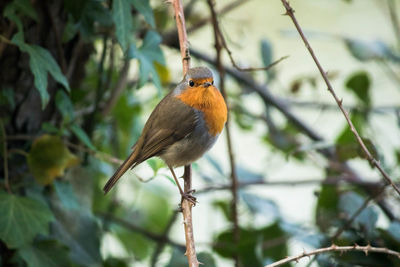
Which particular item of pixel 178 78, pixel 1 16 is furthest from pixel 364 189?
pixel 1 16

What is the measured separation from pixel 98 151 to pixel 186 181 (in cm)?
62

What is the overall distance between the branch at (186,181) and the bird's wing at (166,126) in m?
0.20

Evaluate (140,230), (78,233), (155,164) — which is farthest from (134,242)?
(155,164)

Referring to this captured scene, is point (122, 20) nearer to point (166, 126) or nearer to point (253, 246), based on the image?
point (166, 126)

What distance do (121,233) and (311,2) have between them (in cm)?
382

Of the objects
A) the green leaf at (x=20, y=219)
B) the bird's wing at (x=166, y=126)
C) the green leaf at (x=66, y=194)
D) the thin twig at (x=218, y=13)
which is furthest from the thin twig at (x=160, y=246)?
the thin twig at (x=218, y=13)

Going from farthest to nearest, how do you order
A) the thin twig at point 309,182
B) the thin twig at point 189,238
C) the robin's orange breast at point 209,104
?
1. the thin twig at point 309,182
2. the robin's orange breast at point 209,104
3. the thin twig at point 189,238

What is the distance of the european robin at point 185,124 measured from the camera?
8.95 ft

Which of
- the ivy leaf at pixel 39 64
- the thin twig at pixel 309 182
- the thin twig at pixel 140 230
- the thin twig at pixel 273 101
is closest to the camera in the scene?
the ivy leaf at pixel 39 64

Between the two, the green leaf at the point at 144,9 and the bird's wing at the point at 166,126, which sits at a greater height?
the green leaf at the point at 144,9

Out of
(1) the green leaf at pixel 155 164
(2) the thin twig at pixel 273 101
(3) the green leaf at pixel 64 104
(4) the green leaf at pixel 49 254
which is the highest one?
(2) the thin twig at pixel 273 101

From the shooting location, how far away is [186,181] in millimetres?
2555

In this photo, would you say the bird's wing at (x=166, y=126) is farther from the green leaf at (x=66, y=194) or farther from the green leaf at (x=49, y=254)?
the green leaf at (x=49, y=254)

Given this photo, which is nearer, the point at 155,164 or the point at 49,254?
the point at 155,164
